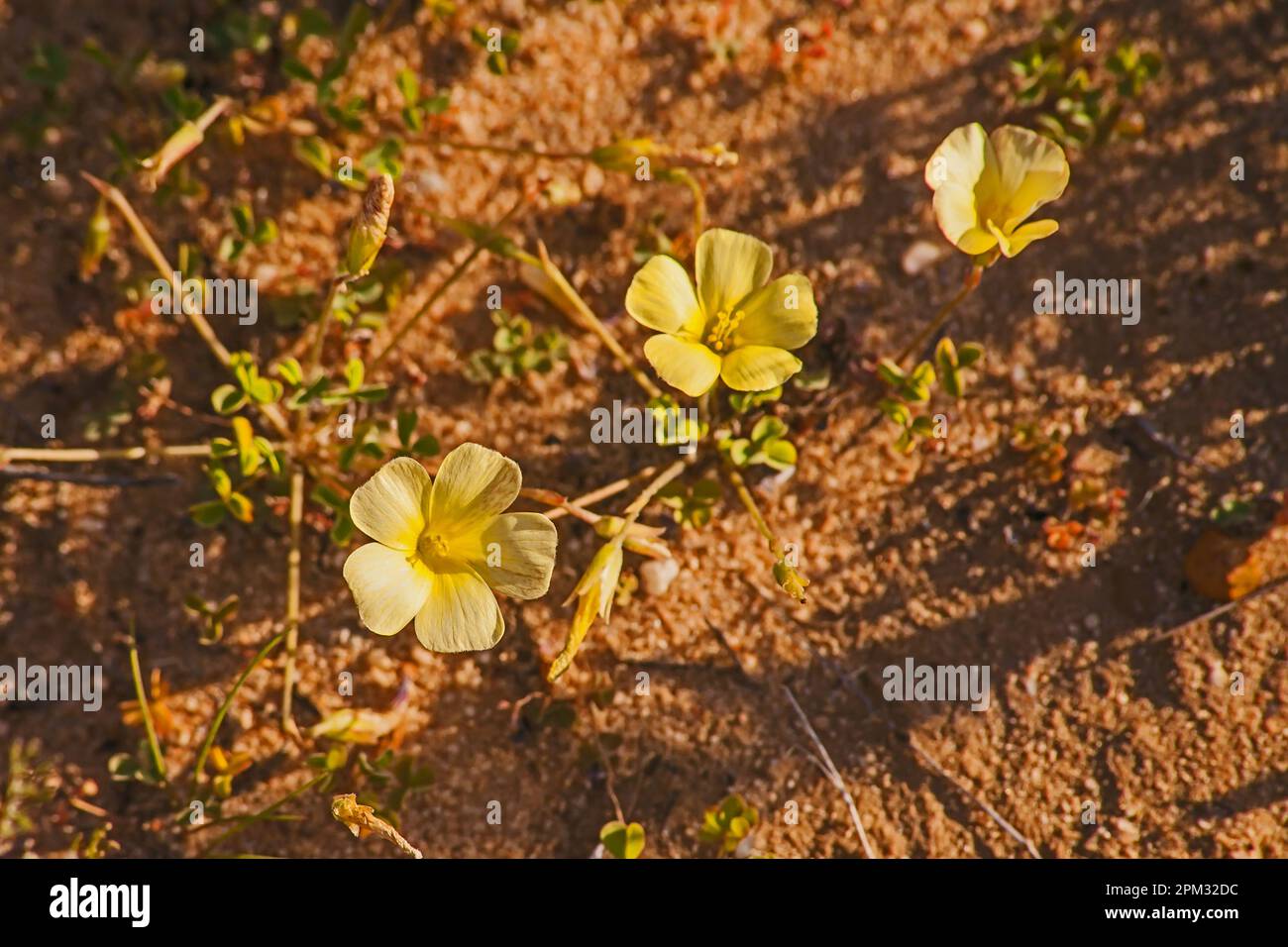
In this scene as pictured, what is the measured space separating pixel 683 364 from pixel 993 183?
0.94m

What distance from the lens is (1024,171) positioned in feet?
9.06

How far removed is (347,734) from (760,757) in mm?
1203

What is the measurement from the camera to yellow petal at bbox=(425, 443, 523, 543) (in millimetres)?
2543

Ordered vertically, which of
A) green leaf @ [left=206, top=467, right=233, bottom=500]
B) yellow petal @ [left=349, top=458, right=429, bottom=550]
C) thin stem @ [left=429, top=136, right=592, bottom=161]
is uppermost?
thin stem @ [left=429, top=136, right=592, bottom=161]

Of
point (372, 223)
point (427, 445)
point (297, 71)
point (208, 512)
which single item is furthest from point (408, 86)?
point (208, 512)

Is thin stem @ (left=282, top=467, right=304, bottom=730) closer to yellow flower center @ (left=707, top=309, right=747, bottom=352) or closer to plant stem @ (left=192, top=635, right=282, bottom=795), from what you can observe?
plant stem @ (left=192, top=635, right=282, bottom=795)

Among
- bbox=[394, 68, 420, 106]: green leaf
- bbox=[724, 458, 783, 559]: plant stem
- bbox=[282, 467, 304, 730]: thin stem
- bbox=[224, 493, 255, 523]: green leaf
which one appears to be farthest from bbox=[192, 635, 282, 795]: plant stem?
bbox=[394, 68, 420, 106]: green leaf

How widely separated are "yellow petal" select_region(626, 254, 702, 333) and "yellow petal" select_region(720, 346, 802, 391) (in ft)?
0.54

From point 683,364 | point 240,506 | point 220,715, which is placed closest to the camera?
point 683,364

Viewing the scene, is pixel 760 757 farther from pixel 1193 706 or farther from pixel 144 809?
pixel 144 809

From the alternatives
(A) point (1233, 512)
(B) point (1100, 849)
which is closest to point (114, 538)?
(B) point (1100, 849)

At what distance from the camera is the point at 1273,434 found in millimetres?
3344

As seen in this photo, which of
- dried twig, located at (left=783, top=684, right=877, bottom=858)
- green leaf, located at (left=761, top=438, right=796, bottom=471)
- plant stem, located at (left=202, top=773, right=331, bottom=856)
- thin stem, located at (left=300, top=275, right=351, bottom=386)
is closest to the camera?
thin stem, located at (left=300, top=275, right=351, bottom=386)

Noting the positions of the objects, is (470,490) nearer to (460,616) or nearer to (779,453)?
(460,616)
